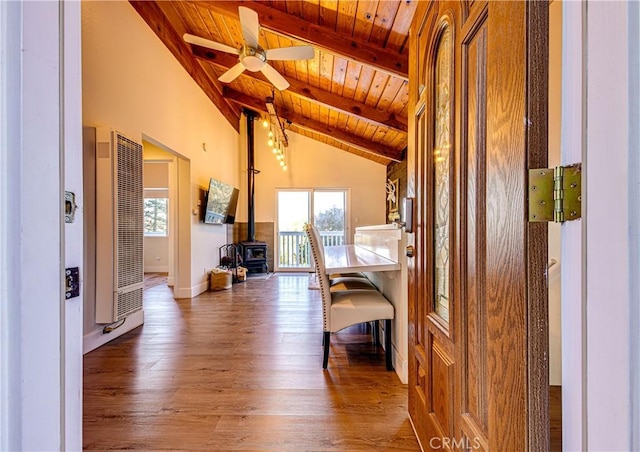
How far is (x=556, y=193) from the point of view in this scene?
1.70 feet

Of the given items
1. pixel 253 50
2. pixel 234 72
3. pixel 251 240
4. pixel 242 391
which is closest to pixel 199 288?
pixel 251 240

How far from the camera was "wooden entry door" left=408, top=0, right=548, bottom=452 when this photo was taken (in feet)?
1.86

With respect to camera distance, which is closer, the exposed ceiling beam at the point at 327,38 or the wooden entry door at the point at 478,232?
the wooden entry door at the point at 478,232

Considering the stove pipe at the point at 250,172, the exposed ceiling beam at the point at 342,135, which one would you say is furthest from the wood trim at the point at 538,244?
the stove pipe at the point at 250,172

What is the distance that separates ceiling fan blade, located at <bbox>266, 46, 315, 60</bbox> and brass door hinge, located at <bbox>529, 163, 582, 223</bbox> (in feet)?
8.67

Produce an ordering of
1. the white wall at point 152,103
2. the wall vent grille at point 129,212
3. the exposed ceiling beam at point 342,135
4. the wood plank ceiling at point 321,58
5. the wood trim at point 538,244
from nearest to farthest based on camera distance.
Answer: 1. the wood trim at point 538,244
2. the white wall at point 152,103
3. the wall vent grille at point 129,212
4. the wood plank ceiling at point 321,58
5. the exposed ceiling beam at point 342,135

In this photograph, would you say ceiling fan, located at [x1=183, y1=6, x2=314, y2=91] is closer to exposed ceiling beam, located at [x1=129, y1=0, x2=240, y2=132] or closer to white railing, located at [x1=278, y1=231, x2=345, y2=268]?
exposed ceiling beam, located at [x1=129, y1=0, x2=240, y2=132]

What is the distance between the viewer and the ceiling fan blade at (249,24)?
2295 millimetres

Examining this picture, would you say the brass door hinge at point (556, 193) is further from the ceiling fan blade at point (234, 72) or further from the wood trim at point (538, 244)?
the ceiling fan blade at point (234, 72)

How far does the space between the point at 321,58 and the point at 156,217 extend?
540cm

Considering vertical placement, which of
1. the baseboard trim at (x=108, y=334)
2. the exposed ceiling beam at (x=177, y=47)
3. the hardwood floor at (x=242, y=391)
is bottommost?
the hardwood floor at (x=242, y=391)

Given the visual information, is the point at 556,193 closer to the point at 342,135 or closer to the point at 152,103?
the point at 152,103

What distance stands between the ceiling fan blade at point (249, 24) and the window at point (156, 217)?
5009 mm

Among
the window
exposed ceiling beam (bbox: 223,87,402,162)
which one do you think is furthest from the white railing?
the window
